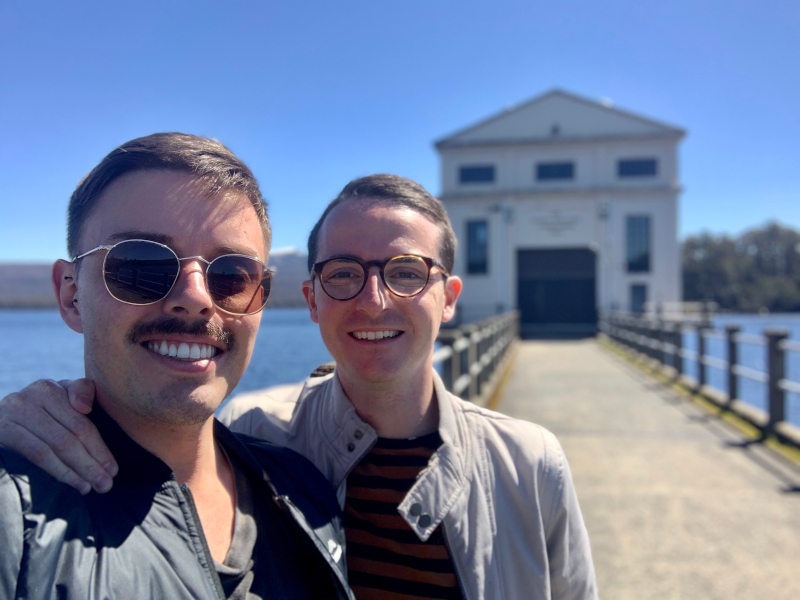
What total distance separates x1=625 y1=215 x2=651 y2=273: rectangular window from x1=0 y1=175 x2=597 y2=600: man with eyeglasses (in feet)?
108

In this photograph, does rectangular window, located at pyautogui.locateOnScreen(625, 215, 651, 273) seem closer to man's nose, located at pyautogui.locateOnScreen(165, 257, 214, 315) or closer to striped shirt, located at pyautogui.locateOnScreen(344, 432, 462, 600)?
striped shirt, located at pyautogui.locateOnScreen(344, 432, 462, 600)

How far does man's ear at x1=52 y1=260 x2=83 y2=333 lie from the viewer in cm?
133

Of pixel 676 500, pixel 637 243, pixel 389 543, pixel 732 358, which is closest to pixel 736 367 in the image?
pixel 732 358

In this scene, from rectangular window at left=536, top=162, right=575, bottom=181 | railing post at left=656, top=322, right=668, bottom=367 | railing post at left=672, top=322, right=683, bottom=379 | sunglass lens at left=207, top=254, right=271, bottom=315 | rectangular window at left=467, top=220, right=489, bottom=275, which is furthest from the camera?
rectangular window at left=536, top=162, right=575, bottom=181

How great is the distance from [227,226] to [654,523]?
443cm

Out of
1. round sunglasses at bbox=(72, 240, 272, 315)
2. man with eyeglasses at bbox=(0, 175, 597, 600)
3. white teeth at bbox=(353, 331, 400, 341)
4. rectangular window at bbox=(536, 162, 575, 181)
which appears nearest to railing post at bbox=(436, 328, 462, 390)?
man with eyeglasses at bbox=(0, 175, 597, 600)

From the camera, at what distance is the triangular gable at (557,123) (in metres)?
33.2

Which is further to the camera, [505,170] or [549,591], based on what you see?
[505,170]

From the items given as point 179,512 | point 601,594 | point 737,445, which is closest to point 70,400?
point 179,512

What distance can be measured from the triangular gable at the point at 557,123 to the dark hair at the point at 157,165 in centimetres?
3417

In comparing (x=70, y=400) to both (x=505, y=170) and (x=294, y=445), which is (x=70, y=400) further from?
(x=505, y=170)

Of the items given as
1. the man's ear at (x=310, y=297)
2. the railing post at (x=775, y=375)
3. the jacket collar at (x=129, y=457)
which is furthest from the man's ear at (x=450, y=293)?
the railing post at (x=775, y=375)

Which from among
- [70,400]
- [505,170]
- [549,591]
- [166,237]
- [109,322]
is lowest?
[549,591]

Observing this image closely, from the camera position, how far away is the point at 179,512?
1.24m
